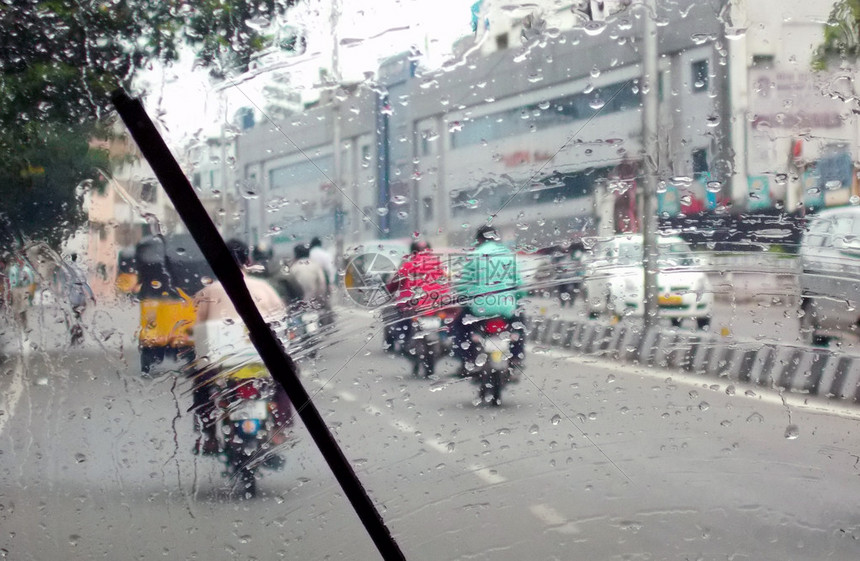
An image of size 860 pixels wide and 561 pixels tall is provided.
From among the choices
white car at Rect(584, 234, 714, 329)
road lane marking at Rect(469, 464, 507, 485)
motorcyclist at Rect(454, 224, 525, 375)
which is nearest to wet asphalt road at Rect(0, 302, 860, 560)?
road lane marking at Rect(469, 464, 507, 485)

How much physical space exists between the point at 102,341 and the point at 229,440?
20.4 inches

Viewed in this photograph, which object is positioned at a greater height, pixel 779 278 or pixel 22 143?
pixel 22 143

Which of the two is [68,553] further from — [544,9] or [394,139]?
[544,9]

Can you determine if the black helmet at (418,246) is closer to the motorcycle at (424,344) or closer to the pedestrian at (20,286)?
the motorcycle at (424,344)

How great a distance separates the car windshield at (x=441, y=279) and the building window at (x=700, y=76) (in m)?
0.02

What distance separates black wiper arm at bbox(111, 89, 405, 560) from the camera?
1794 millimetres

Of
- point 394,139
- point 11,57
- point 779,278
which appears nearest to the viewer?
point 11,57

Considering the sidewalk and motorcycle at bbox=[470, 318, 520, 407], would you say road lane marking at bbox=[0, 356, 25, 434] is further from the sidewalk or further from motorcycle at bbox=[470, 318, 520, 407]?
the sidewalk

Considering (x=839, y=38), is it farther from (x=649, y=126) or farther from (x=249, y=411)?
(x=249, y=411)

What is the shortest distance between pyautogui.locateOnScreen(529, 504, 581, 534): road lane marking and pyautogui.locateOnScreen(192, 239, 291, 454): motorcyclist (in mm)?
1001

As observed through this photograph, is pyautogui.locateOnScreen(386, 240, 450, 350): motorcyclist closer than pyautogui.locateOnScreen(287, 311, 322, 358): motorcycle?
No

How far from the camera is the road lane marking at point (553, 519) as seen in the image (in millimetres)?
3018

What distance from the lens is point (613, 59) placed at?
119 inches

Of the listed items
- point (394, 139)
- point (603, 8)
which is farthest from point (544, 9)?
point (394, 139)
